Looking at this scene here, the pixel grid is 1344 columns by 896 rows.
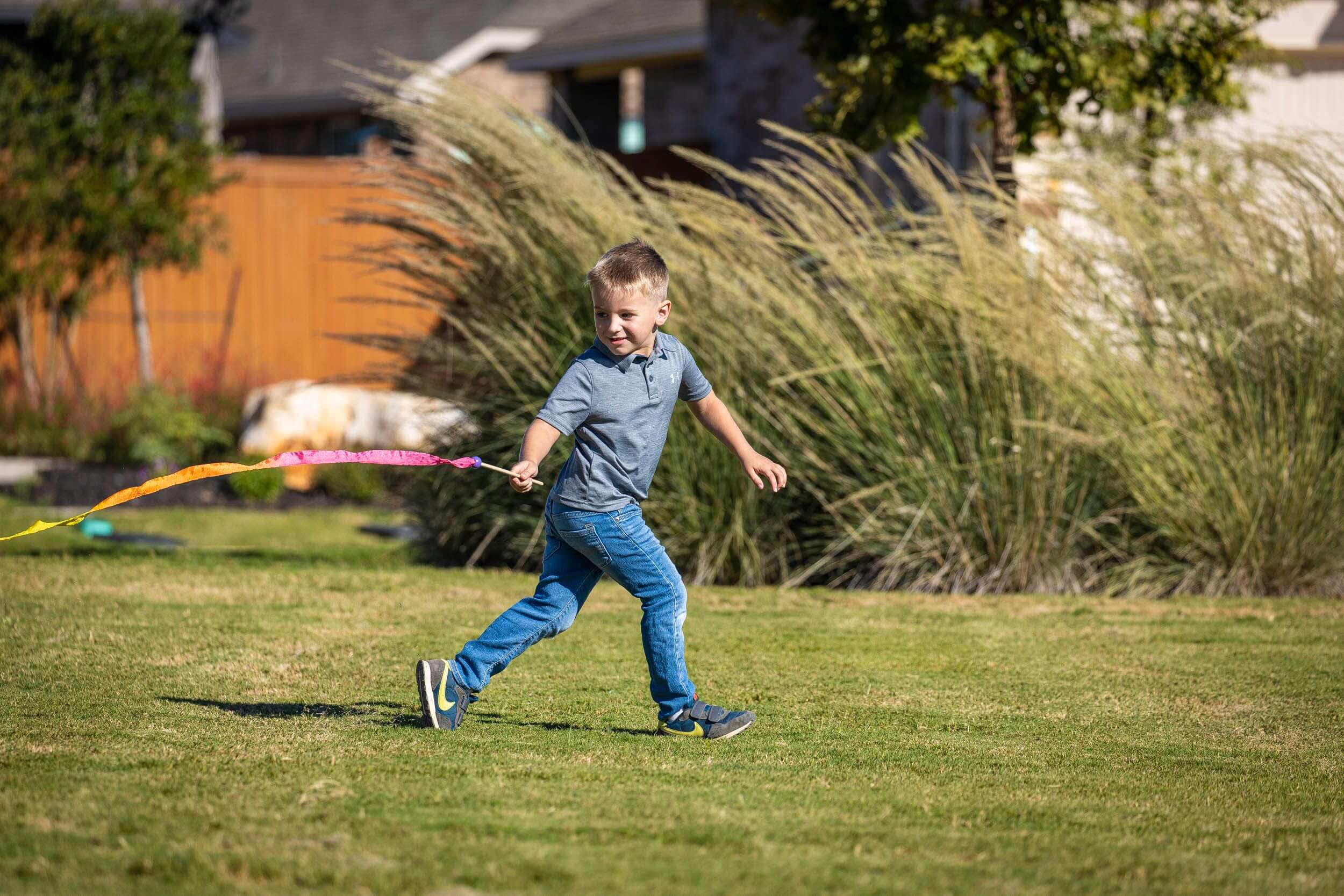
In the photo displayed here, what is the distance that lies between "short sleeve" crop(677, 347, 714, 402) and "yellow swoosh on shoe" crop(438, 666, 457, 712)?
1045 millimetres

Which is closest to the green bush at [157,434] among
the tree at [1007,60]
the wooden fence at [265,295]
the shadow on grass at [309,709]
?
the wooden fence at [265,295]

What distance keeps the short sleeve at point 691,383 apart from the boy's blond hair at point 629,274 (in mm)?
282

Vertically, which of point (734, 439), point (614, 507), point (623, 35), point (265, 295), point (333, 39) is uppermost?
point (333, 39)

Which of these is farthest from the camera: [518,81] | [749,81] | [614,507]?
[518,81]

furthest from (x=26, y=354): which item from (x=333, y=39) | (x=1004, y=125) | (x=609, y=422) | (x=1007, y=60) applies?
(x=333, y=39)

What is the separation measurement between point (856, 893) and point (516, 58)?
61.5 feet

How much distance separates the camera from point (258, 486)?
36.6ft

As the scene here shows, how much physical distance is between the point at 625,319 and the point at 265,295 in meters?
11.4

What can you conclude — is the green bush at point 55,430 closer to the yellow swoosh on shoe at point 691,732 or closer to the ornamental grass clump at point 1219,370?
the ornamental grass clump at point 1219,370

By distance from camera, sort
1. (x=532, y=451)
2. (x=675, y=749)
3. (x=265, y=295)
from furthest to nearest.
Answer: (x=265, y=295)
(x=675, y=749)
(x=532, y=451)

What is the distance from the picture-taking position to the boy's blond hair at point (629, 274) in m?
4.25

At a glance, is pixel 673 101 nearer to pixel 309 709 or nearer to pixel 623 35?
pixel 623 35

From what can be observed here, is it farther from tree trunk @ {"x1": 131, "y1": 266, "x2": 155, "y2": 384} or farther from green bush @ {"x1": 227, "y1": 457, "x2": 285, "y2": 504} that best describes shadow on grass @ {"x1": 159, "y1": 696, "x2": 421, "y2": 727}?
tree trunk @ {"x1": 131, "y1": 266, "x2": 155, "y2": 384}

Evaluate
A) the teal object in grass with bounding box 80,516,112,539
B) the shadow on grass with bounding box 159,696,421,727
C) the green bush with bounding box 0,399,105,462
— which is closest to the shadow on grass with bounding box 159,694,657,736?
the shadow on grass with bounding box 159,696,421,727
